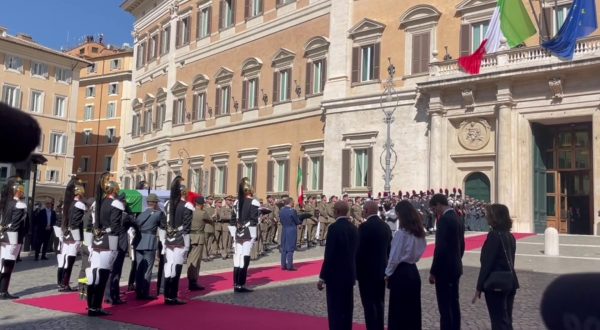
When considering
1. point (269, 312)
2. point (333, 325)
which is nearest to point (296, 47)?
point (269, 312)

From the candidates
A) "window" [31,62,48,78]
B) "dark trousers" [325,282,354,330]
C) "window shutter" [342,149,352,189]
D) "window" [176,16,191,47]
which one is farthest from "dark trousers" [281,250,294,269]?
"window" [31,62,48,78]

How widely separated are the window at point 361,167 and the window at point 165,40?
21069 millimetres

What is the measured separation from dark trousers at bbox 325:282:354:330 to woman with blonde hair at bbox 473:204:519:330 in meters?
1.44

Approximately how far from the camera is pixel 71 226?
11.0 meters

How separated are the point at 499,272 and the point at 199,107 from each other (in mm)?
34422

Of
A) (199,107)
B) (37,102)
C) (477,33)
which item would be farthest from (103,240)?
(37,102)

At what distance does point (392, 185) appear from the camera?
2650 cm

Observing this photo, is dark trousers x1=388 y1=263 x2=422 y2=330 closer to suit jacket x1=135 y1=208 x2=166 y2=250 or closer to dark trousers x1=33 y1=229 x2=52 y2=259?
suit jacket x1=135 y1=208 x2=166 y2=250

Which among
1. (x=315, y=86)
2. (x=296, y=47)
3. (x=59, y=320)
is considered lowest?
(x=59, y=320)

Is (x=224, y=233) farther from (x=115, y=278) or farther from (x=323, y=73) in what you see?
(x=323, y=73)

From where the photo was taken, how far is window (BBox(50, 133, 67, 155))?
47.6m

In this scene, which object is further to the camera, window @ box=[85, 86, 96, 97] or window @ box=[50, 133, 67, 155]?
window @ box=[85, 86, 96, 97]

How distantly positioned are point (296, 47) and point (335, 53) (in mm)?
3284

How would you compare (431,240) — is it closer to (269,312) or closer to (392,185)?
(392,185)
